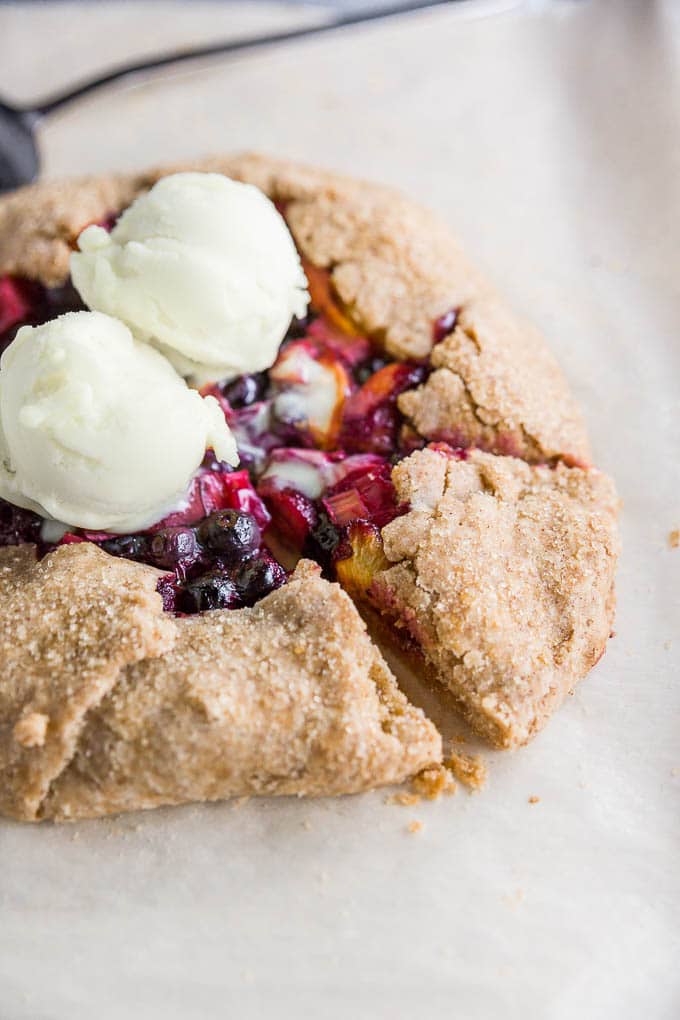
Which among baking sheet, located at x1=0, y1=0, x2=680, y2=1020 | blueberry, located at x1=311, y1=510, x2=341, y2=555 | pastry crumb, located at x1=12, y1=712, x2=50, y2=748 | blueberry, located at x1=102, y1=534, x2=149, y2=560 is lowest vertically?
baking sheet, located at x1=0, y1=0, x2=680, y2=1020

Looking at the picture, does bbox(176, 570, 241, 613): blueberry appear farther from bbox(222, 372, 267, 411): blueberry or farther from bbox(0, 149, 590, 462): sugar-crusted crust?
bbox(0, 149, 590, 462): sugar-crusted crust

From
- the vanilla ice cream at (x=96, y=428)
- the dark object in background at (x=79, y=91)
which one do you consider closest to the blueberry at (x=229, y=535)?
the vanilla ice cream at (x=96, y=428)

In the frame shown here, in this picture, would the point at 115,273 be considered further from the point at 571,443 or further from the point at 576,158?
the point at 576,158

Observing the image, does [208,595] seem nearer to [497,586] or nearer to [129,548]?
[129,548]

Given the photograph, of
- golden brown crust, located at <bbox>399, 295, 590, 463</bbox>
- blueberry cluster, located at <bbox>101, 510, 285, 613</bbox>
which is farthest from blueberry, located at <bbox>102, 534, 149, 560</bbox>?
golden brown crust, located at <bbox>399, 295, 590, 463</bbox>

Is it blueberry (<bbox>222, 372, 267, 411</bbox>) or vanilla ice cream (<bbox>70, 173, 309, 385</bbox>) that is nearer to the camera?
vanilla ice cream (<bbox>70, 173, 309, 385</bbox>)

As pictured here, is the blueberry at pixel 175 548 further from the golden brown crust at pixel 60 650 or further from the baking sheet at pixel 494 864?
the baking sheet at pixel 494 864

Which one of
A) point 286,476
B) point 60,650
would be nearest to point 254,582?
point 286,476
